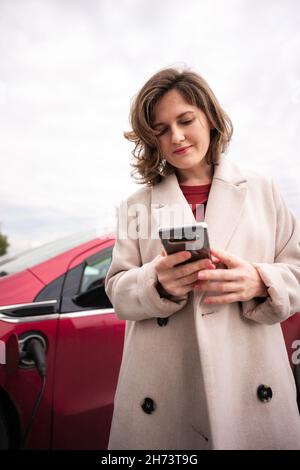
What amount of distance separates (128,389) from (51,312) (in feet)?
2.42

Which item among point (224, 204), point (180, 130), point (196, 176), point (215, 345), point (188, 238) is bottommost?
point (215, 345)

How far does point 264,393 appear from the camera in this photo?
1119mm

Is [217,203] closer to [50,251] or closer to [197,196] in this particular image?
[197,196]

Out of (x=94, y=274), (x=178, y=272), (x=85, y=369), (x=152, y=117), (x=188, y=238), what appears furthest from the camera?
(x=94, y=274)

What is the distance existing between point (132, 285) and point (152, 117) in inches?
24.7

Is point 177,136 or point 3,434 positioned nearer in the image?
point 177,136

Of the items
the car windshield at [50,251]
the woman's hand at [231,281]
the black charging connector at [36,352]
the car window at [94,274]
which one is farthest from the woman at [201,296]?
the car windshield at [50,251]

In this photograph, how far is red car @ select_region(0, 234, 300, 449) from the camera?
170 cm

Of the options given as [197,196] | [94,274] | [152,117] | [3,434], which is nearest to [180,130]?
[152,117]

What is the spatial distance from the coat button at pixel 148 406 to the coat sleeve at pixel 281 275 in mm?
433

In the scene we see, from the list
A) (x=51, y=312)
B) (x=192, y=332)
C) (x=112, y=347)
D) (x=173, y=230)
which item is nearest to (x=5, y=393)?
(x=51, y=312)

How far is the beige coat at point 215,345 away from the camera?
109 centimetres

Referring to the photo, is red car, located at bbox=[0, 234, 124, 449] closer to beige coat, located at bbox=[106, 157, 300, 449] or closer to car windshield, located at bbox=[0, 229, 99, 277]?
car windshield, located at bbox=[0, 229, 99, 277]

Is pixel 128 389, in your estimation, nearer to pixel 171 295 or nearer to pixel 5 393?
pixel 171 295
